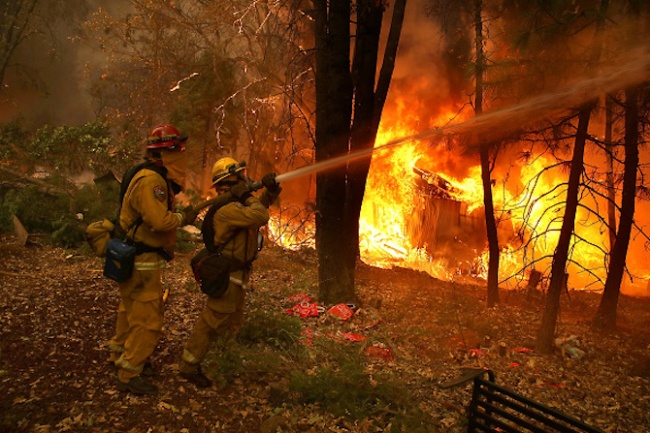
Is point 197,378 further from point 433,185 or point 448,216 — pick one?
point 448,216

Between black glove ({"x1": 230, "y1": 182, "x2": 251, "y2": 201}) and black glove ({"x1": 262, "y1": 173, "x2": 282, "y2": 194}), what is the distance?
0.59 ft

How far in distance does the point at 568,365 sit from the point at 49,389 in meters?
6.08

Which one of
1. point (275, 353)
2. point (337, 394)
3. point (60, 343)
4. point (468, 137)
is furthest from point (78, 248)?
point (468, 137)

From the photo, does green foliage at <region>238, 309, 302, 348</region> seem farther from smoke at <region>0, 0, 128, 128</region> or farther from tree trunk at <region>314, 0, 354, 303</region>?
smoke at <region>0, 0, 128, 128</region>

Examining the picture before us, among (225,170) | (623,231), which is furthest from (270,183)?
(623,231)

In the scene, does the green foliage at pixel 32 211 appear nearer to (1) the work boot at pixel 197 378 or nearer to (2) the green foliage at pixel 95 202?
(2) the green foliage at pixel 95 202

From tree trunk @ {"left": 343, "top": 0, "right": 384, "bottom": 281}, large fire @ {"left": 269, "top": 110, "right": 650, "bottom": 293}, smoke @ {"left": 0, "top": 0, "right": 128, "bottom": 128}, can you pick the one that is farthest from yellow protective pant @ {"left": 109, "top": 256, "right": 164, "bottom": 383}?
smoke @ {"left": 0, "top": 0, "right": 128, "bottom": 128}

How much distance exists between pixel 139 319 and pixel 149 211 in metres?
0.94

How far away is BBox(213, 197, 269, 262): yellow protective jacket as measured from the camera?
4.05 m

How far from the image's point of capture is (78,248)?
8.60 m

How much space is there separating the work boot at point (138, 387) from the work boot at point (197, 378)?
30cm

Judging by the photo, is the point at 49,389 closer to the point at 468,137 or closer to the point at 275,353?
the point at 275,353

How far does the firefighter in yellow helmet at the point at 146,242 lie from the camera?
3730 millimetres

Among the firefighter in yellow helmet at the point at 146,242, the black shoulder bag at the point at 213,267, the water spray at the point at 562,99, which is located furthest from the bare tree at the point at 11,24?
the black shoulder bag at the point at 213,267
